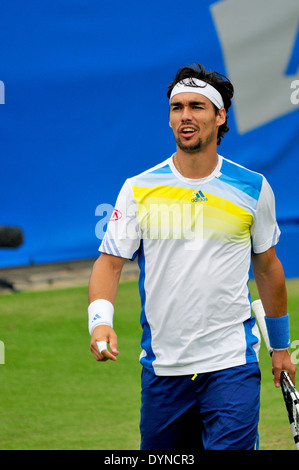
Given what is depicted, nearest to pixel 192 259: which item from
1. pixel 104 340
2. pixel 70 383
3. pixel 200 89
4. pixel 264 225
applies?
pixel 264 225

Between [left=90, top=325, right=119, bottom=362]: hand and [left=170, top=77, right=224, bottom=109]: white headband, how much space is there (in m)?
1.11

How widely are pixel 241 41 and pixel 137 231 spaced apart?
5.19 meters

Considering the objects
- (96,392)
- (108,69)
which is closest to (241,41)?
(108,69)

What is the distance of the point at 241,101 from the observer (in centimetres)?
852

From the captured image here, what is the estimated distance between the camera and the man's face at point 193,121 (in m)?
3.75

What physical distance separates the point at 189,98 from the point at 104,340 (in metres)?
1.14

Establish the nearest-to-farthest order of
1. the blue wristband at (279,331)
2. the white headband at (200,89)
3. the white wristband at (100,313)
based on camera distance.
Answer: the white wristband at (100,313) < the white headband at (200,89) < the blue wristband at (279,331)

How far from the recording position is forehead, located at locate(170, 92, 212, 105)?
3.81 metres

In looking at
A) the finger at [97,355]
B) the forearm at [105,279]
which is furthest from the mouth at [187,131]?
the finger at [97,355]

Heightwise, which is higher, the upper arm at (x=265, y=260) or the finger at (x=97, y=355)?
the upper arm at (x=265, y=260)

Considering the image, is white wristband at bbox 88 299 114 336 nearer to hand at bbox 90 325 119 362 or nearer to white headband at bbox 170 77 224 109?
hand at bbox 90 325 119 362

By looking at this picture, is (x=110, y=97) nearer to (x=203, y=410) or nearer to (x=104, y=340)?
(x=203, y=410)

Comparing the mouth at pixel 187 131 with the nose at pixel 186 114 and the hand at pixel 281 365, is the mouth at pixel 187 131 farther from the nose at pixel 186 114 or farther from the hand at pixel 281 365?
the hand at pixel 281 365

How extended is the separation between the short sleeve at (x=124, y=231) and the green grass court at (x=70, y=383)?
5.58 feet
